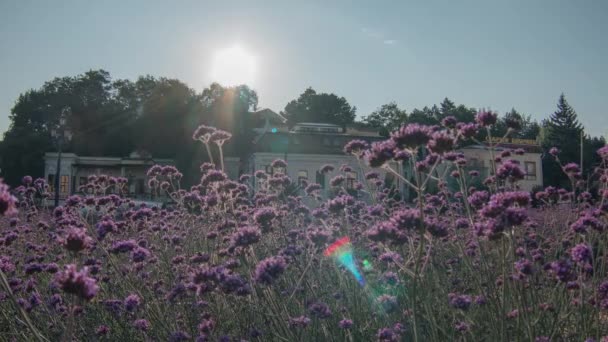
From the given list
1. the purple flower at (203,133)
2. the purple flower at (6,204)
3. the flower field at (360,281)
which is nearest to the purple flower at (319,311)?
the flower field at (360,281)

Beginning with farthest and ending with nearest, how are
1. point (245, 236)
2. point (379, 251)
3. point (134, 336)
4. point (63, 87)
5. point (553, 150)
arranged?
Result: point (63, 87), point (553, 150), point (379, 251), point (134, 336), point (245, 236)

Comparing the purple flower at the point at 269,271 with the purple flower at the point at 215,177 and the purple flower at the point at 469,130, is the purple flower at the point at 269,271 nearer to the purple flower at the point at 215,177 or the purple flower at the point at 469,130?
the purple flower at the point at 469,130

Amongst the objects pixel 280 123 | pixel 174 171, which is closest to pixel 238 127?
pixel 280 123

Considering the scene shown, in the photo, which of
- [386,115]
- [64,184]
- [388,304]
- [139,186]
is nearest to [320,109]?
[386,115]

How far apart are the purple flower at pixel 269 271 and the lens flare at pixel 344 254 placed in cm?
135

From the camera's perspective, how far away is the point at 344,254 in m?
4.37

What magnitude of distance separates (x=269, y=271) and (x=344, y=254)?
5.59 ft

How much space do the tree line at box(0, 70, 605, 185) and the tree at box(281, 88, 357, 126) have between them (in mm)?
408

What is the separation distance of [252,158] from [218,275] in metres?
35.0

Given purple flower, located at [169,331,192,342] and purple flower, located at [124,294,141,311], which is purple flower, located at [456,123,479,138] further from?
purple flower, located at [124,294,141,311]

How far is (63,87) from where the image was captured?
58688mm

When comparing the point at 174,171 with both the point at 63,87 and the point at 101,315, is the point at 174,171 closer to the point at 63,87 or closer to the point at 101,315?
the point at 101,315

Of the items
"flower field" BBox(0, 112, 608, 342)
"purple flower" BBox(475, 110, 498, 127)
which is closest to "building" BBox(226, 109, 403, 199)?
"flower field" BBox(0, 112, 608, 342)

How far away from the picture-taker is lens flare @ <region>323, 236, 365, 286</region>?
408cm
